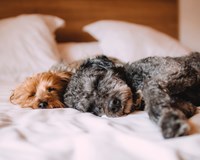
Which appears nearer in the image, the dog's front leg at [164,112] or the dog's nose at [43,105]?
the dog's front leg at [164,112]

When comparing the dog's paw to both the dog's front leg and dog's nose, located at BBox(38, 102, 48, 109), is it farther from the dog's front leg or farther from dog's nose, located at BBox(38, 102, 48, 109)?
dog's nose, located at BBox(38, 102, 48, 109)

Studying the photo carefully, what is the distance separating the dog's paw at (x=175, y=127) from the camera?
844 millimetres

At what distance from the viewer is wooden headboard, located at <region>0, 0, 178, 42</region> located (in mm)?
2828

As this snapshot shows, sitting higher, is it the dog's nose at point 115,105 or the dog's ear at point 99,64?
the dog's ear at point 99,64

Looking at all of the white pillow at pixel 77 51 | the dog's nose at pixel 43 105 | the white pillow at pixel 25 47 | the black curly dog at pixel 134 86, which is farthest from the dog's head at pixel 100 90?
the white pillow at pixel 77 51

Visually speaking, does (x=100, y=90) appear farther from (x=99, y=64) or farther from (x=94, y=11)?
(x=94, y=11)

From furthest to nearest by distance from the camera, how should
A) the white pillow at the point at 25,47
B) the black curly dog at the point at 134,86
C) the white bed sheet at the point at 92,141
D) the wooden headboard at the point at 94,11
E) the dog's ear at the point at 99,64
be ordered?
the wooden headboard at the point at 94,11 → the white pillow at the point at 25,47 → the dog's ear at the point at 99,64 → the black curly dog at the point at 134,86 → the white bed sheet at the point at 92,141

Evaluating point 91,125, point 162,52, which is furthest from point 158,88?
point 162,52

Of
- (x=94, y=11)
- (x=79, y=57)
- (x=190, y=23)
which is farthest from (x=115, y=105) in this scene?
(x=190, y=23)

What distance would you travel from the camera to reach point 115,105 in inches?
46.5

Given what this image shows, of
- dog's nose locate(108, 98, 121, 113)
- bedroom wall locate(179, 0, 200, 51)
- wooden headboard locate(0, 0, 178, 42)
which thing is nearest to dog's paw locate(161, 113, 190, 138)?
dog's nose locate(108, 98, 121, 113)

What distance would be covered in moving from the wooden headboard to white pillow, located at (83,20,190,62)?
379mm

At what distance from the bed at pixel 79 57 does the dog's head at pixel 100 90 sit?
0.20 feet

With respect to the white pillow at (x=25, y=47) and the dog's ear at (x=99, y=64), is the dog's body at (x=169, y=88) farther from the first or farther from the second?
the white pillow at (x=25, y=47)
